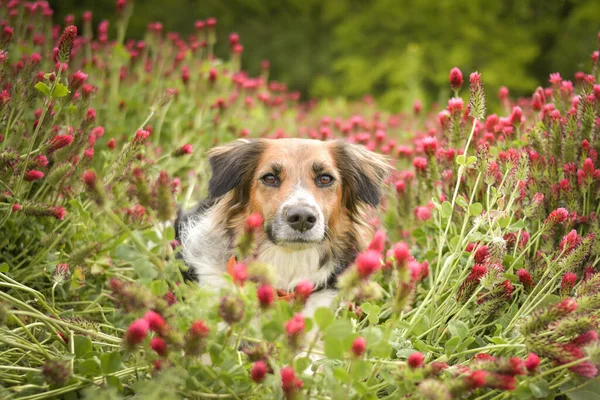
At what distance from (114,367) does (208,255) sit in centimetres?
131

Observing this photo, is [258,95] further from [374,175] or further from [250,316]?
[250,316]

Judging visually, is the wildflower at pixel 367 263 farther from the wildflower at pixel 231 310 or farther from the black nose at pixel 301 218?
the black nose at pixel 301 218

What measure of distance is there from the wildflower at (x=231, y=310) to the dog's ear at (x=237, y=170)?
5.10 ft

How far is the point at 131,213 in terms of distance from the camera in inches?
113

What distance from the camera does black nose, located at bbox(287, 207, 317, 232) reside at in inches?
111

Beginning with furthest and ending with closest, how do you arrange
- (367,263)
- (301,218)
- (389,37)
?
(389,37)
(301,218)
(367,263)

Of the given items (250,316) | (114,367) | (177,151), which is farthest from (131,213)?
(250,316)

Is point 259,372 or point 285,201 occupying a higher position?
point 285,201

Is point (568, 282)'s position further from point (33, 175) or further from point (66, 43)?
point (33, 175)

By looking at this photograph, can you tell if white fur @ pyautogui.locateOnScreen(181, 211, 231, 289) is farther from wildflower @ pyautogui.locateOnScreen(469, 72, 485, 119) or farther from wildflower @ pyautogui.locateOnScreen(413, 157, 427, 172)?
wildflower @ pyautogui.locateOnScreen(469, 72, 485, 119)

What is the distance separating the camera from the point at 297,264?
3264 millimetres

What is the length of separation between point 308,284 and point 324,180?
1458 millimetres

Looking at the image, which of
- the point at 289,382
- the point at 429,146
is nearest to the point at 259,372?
the point at 289,382

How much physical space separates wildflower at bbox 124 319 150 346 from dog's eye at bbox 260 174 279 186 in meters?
1.52
